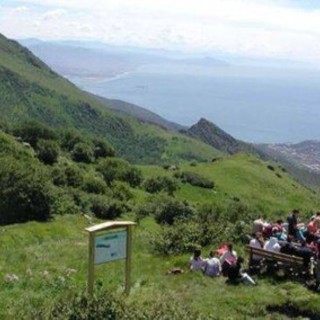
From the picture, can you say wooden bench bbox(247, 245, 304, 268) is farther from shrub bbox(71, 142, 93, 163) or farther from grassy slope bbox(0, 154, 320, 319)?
shrub bbox(71, 142, 93, 163)

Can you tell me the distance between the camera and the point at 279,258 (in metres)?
20.5

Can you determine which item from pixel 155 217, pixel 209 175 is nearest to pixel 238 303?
pixel 155 217

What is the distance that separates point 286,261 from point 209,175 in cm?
8831

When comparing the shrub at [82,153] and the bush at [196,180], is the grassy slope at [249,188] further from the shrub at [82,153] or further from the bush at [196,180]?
the shrub at [82,153]

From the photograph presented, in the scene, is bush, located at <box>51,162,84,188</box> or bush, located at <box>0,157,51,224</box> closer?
bush, located at <box>0,157,51,224</box>

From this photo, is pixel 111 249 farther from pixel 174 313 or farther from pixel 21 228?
pixel 21 228

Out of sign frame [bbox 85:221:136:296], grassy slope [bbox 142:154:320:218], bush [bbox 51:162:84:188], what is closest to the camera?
sign frame [bbox 85:221:136:296]

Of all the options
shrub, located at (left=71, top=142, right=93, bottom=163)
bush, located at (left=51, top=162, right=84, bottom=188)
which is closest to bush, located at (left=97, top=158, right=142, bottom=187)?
shrub, located at (left=71, top=142, right=93, bottom=163)

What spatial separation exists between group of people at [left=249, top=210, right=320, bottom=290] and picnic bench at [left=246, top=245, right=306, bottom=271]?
0.55 feet

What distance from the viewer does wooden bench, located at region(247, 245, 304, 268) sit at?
2025cm

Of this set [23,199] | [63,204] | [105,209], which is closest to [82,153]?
[105,209]

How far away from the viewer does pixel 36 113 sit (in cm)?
19062

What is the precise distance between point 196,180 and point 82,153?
18634 mm

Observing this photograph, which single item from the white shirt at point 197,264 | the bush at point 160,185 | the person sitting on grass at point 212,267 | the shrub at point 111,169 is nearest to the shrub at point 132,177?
the shrub at point 111,169
